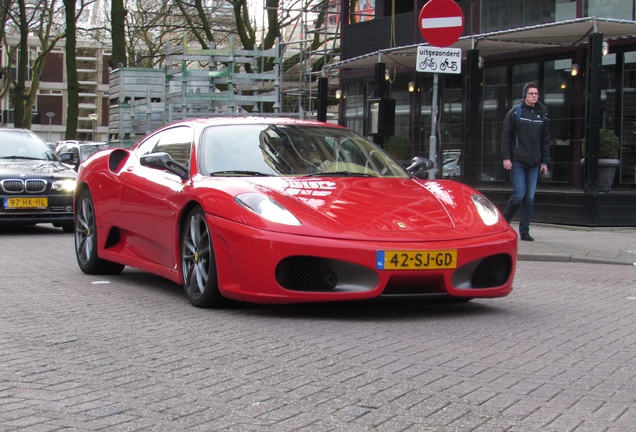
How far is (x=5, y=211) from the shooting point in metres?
13.4

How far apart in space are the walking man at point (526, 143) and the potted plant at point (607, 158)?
12.1 feet

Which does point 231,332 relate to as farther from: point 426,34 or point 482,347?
point 426,34

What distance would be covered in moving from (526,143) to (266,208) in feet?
21.8

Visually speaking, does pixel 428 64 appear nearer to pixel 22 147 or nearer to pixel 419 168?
pixel 419 168

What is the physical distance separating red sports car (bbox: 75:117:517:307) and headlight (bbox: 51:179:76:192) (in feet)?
19.7

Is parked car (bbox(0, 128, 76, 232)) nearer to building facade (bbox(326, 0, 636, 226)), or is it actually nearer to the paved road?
building facade (bbox(326, 0, 636, 226))

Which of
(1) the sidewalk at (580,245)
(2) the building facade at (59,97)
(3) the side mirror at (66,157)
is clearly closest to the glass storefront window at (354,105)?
(1) the sidewalk at (580,245)

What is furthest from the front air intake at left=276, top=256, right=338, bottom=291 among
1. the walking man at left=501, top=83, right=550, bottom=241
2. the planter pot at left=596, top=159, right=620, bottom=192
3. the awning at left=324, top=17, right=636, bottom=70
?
the planter pot at left=596, top=159, right=620, bottom=192

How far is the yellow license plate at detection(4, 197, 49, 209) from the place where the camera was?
13445mm

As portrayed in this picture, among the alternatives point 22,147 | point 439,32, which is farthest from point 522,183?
point 22,147

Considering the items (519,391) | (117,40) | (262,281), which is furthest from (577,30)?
(117,40)

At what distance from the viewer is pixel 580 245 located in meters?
12.3

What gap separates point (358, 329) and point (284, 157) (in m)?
1.75

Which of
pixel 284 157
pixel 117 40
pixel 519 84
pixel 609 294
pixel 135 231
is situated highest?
pixel 117 40
